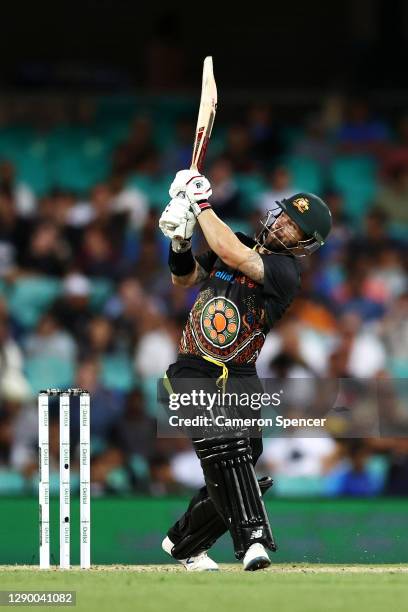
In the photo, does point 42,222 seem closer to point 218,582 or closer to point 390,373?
point 390,373

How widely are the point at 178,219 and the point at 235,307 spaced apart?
19.5 inches

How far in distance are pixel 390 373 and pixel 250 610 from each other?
19.4ft

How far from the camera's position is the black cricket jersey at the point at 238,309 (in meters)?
6.25

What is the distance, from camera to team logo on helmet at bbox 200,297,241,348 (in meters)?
6.26

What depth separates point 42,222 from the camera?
1099cm

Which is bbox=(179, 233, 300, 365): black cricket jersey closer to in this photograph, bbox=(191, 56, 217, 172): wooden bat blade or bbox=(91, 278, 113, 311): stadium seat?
bbox=(191, 56, 217, 172): wooden bat blade

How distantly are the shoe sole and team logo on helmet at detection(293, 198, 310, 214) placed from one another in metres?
1.64

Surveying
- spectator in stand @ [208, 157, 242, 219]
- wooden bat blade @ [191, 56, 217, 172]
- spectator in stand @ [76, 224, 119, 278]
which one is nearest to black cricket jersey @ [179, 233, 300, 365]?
wooden bat blade @ [191, 56, 217, 172]

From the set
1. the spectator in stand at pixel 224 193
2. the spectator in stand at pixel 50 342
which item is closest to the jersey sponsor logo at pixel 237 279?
the spectator in stand at pixel 50 342

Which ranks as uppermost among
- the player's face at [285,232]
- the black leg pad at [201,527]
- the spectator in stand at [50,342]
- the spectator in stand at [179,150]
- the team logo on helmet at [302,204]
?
the spectator in stand at [179,150]

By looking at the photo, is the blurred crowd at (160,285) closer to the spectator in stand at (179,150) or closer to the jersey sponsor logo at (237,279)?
the spectator in stand at (179,150)

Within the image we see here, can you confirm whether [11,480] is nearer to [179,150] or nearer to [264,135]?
[179,150]

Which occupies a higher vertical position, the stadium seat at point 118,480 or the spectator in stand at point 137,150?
the spectator in stand at point 137,150

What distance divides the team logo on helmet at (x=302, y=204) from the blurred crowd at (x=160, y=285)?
2.78 meters
